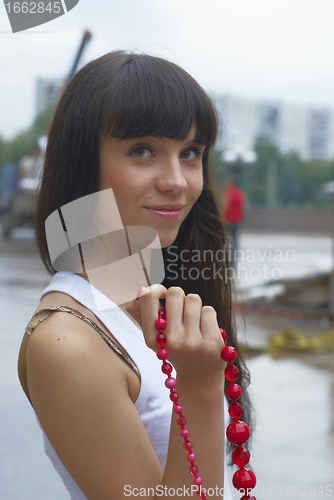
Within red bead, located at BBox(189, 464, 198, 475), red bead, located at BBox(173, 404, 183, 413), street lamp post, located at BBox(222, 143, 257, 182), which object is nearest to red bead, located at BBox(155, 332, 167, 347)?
red bead, located at BBox(173, 404, 183, 413)

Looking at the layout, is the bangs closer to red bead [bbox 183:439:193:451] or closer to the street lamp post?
red bead [bbox 183:439:193:451]

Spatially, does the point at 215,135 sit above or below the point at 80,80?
below

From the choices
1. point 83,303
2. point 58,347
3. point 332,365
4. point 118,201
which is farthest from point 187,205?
point 332,365

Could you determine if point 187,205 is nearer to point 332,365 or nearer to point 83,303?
point 83,303

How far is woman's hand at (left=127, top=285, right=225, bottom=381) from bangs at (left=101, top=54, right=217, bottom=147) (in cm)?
47

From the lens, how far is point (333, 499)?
3330 millimetres

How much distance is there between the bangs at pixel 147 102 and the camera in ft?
4.17

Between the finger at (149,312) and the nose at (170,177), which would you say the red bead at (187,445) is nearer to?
the finger at (149,312)

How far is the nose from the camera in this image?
128 cm

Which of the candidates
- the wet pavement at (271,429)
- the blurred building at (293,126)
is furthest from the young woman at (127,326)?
the blurred building at (293,126)

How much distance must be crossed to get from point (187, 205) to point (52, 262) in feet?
1.15

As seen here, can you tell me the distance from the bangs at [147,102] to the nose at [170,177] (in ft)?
0.19

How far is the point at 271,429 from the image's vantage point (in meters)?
4.03

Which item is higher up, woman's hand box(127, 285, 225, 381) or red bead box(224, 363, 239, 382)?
woman's hand box(127, 285, 225, 381)
